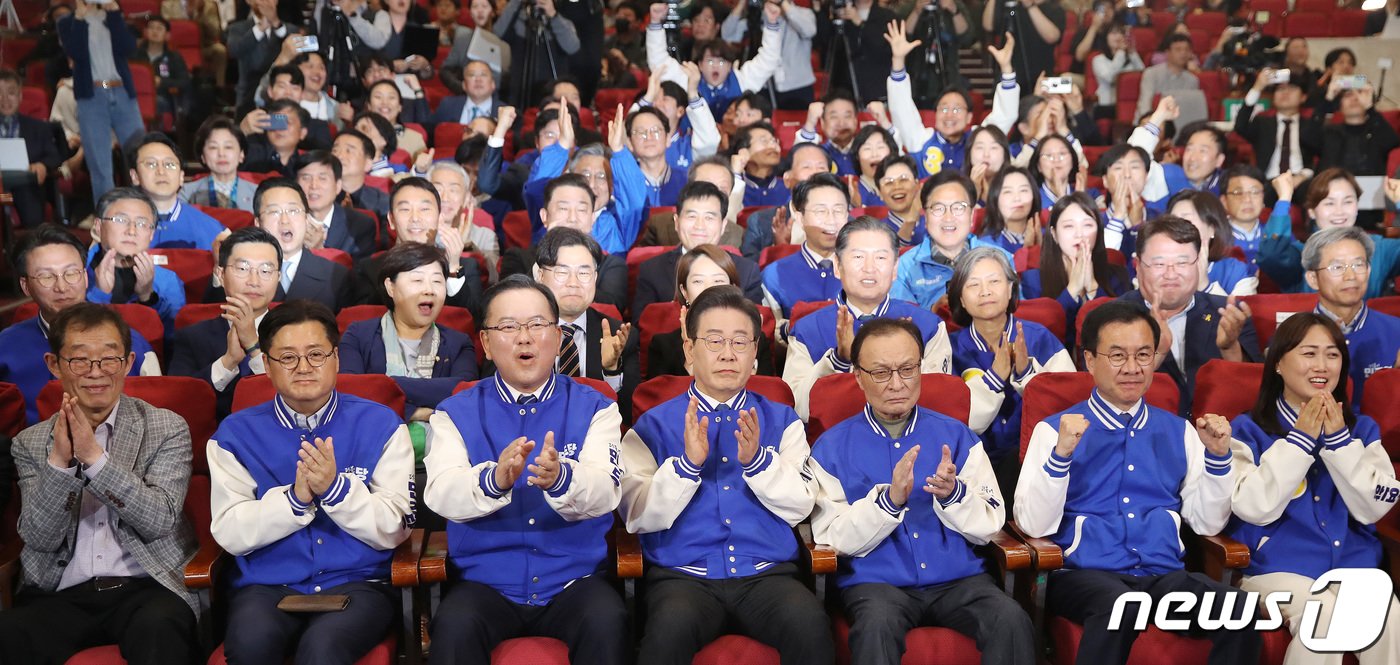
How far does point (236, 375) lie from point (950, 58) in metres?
5.91

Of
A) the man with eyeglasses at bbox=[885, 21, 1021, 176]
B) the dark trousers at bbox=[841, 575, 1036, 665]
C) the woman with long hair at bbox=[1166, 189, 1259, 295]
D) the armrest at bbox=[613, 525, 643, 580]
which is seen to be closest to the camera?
the dark trousers at bbox=[841, 575, 1036, 665]

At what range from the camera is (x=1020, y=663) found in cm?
253

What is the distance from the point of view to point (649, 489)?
278 centimetres

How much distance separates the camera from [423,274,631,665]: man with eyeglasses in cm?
253

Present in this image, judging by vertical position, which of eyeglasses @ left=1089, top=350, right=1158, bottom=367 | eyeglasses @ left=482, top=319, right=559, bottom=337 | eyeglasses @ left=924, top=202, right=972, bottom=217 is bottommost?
eyeglasses @ left=1089, top=350, right=1158, bottom=367

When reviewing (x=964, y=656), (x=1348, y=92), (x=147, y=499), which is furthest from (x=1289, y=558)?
(x=1348, y=92)

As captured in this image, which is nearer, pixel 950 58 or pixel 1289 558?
pixel 1289 558

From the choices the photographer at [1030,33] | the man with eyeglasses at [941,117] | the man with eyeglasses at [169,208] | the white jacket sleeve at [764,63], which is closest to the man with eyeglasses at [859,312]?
the man with eyeglasses at [941,117]

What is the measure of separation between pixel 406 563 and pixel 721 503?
70 centimetres

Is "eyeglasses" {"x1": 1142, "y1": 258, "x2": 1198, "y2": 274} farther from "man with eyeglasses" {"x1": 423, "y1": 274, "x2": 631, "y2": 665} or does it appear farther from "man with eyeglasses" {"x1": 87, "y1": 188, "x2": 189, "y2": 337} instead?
"man with eyeglasses" {"x1": 87, "y1": 188, "x2": 189, "y2": 337}

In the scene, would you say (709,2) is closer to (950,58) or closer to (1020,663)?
(950,58)

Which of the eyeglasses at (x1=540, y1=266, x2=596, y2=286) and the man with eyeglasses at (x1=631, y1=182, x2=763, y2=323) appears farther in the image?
the man with eyeglasses at (x1=631, y1=182, x2=763, y2=323)

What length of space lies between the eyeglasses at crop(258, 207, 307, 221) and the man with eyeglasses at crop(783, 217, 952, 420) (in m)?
1.84

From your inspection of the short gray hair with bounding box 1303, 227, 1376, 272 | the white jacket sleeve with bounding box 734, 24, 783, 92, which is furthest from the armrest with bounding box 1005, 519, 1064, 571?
the white jacket sleeve with bounding box 734, 24, 783, 92
